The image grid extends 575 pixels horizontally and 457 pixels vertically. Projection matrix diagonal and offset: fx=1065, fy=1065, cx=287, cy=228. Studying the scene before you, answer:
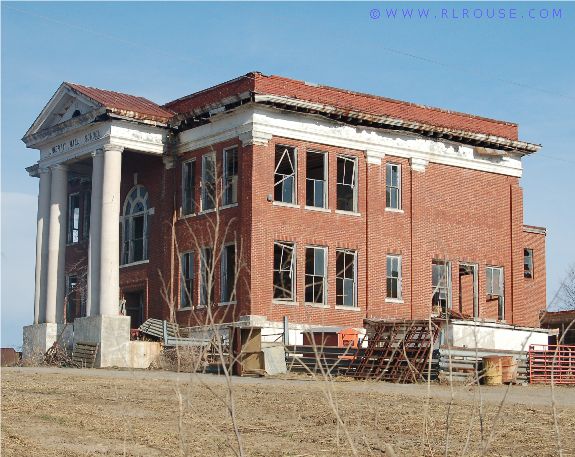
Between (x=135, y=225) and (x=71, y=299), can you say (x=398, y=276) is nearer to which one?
(x=135, y=225)

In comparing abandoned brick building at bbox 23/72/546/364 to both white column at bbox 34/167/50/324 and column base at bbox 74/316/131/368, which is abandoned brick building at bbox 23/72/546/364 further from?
column base at bbox 74/316/131/368

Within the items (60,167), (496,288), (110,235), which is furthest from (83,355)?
(496,288)

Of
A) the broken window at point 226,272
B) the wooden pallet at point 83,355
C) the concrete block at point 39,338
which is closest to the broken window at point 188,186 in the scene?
the broken window at point 226,272

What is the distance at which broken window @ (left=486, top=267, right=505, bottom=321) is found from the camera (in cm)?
4447

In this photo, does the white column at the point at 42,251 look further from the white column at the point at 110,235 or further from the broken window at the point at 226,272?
the broken window at the point at 226,272

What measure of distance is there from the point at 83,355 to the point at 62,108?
11.0 m

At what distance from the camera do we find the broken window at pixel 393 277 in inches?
1630

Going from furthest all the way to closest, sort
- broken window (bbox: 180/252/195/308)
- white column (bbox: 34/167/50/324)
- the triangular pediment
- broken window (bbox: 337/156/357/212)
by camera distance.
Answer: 1. white column (bbox: 34/167/50/324)
2. the triangular pediment
3. broken window (bbox: 180/252/195/308)
4. broken window (bbox: 337/156/357/212)

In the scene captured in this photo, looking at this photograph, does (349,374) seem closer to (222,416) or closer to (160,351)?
(160,351)

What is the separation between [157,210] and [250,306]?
7448mm

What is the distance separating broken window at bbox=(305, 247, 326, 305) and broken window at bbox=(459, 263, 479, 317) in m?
7.01

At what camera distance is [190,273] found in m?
41.4

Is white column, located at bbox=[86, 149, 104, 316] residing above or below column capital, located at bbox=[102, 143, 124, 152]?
below

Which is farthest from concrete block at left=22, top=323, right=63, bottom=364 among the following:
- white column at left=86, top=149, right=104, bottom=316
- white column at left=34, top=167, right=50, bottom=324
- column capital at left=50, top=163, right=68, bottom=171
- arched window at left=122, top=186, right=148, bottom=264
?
column capital at left=50, top=163, right=68, bottom=171
